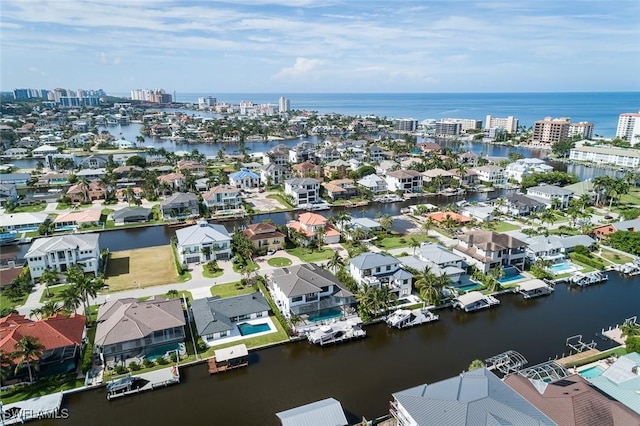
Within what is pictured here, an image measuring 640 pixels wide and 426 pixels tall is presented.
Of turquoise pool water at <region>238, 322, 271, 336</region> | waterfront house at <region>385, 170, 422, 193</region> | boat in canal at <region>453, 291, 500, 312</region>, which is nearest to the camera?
turquoise pool water at <region>238, 322, 271, 336</region>

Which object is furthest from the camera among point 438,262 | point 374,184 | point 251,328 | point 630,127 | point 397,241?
point 630,127

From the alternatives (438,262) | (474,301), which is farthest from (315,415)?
(438,262)

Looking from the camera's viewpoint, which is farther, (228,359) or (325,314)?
(325,314)

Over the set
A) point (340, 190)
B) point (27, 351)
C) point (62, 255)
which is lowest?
point (27, 351)

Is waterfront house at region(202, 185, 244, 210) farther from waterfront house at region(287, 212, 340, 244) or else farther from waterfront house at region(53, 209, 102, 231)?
waterfront house at region(287, 212, 340, 244)

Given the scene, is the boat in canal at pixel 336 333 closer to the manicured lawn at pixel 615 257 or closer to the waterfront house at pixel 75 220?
the manicured lawn at pixel 615 257

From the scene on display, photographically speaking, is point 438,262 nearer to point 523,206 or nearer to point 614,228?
point 614,228

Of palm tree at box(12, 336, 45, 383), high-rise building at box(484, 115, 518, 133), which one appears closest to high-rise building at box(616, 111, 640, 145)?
high-rise building at box(484, 115, 518, 133)

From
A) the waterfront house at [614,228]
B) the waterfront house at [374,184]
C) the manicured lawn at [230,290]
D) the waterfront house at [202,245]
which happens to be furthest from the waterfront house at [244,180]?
the waterfront house at [614,228]
